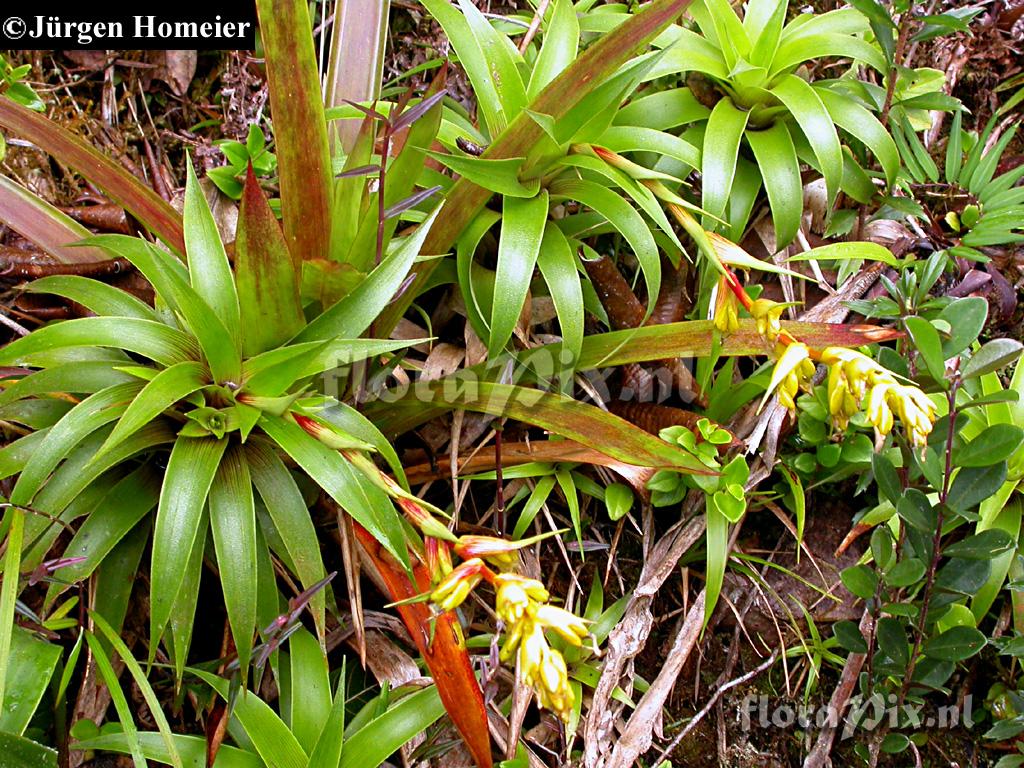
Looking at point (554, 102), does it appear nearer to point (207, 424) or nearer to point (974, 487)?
point (207, 424)

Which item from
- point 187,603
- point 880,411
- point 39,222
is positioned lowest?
point 187,603

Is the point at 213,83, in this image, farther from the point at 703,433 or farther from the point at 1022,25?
the point at 1022,25

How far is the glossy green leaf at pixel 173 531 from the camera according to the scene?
4.08 feet

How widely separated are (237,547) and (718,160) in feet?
3.87

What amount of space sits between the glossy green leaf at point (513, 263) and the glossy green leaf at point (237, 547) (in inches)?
19.6

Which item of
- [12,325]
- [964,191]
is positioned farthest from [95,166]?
[964,191]

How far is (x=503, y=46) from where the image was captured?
169 cm

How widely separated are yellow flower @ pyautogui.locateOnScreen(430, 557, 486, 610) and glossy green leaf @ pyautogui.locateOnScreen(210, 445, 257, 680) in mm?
460

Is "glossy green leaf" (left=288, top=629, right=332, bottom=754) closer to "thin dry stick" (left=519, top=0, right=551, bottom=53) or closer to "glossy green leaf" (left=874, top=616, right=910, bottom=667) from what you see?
"glossy green leaf" (left=874, top=616, right=910, bottom=667)

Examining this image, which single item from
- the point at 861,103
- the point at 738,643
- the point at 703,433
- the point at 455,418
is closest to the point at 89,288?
the point at 455,418

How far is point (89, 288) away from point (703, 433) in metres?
1.17

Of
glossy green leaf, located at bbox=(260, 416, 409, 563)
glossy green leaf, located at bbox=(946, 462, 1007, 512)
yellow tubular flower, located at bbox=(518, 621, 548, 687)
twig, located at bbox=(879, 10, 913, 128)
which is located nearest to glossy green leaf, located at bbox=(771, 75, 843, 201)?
twig, located at bbox=(879, 10, 913, 128)

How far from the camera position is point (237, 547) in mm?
1314

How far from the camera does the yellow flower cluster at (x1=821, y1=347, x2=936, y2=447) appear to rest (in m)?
0.94
